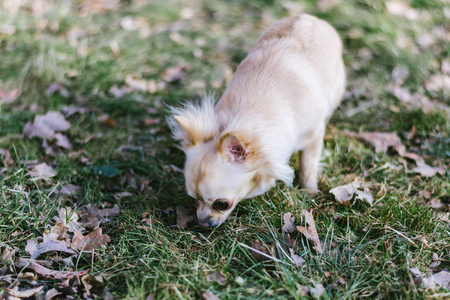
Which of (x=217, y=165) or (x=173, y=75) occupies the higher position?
(x=217, y=165)

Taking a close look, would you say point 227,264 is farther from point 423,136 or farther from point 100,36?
point 100,36

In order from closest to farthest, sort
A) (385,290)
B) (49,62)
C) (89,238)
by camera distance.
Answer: (385,290), (89,238), (49,62)

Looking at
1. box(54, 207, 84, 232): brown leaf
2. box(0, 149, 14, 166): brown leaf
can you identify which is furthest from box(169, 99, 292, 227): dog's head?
box(0, 149, 14, 166): brown leaf

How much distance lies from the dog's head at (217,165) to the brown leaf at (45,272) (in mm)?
910

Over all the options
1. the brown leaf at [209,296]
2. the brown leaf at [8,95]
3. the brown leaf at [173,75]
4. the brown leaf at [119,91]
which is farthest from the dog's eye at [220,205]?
the brown leaf at [8,95]

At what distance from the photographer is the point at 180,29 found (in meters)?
5.96

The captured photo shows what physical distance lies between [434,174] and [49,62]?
14.6 ft

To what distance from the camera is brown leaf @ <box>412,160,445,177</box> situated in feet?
11.3

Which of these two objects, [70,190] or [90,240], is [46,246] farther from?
[70,190]

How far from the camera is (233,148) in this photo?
2.64m

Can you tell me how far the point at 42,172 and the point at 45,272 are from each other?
108 centimetres

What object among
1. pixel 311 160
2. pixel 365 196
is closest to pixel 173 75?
pixel 311 160

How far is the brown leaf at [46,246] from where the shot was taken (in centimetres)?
266

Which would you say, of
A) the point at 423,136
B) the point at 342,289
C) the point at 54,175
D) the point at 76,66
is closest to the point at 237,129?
the point at 342,289
